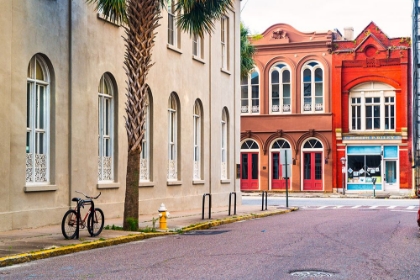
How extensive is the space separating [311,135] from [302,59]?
5515 millimetres

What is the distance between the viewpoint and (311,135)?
167 feet

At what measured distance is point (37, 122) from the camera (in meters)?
17.5

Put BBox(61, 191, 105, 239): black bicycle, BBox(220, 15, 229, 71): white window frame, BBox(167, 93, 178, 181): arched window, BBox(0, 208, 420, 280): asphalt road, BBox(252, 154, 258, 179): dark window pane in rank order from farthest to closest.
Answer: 1. BBox(252, 154, 258, 179): dark window pane
2. BBox(220, 15, 229, 71): white window frame
3. BBox(167, 93, 178, 181): arched window
4. BBox(61, 191, 105, 239): black bicycle
5. BBox(0, 208, 420, 280): asphalt road

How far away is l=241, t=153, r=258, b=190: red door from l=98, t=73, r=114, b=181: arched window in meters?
32.1

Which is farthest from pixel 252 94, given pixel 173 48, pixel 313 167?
pixel 173 48

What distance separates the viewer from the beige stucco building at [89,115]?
16.3m

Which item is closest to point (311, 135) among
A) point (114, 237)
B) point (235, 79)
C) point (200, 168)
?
point (235, 79)

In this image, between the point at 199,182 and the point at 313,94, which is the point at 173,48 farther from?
the point at 313,94

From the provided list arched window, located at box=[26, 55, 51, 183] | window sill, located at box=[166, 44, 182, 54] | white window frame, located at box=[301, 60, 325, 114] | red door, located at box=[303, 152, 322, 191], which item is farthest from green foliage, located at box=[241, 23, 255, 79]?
arched window, located at box=[26, 55, 51, 183]

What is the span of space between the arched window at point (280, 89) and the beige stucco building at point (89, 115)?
22.6 m

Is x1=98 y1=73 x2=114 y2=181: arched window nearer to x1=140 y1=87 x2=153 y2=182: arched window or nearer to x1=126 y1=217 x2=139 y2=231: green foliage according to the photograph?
x1=140 y1=87 x2=153 y2=182: arched window

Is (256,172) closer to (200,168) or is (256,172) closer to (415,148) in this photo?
(415,148)

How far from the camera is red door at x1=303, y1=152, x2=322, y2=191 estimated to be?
166 feet

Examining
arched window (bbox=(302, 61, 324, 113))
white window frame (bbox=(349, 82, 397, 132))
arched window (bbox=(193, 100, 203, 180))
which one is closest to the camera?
arched window (bbox=(193, 100, 203, 180))
